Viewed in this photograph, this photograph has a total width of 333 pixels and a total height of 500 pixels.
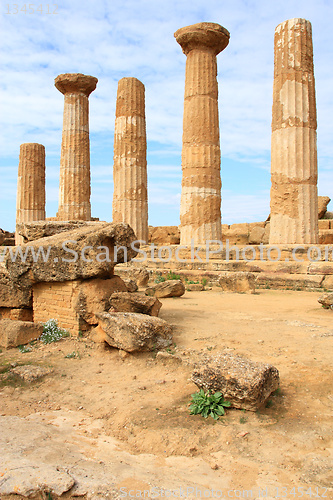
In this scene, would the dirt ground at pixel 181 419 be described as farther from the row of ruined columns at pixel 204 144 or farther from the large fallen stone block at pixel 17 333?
the row of ruined columns at pixel 204 144

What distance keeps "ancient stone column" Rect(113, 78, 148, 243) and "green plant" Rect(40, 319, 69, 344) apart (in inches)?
354

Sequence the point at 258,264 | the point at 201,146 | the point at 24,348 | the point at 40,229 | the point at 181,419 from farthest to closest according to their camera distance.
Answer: the point at 201,146
the point at 258,264
the point at 40,229
the point at 24,348
the point at 181,419

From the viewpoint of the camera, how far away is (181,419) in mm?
3107

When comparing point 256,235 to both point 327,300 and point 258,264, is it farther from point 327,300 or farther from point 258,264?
point 327,300

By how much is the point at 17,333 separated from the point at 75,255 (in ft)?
4.17

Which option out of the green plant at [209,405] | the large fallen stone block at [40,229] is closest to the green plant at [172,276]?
the large fallen stone block at [40,229]

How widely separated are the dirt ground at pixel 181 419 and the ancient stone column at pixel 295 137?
16.8 feet

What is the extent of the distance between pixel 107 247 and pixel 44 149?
15676 millimetres

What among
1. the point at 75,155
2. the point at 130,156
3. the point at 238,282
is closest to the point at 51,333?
the point at 238,282

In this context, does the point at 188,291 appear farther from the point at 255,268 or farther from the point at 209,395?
the point at 209,395

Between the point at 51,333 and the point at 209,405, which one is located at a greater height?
the point at 51,333

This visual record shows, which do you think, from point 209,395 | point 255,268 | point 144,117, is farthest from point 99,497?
point 144,117

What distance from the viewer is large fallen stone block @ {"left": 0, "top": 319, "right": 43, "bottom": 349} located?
5.13 metres

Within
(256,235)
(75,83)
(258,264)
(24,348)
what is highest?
(75,83)
